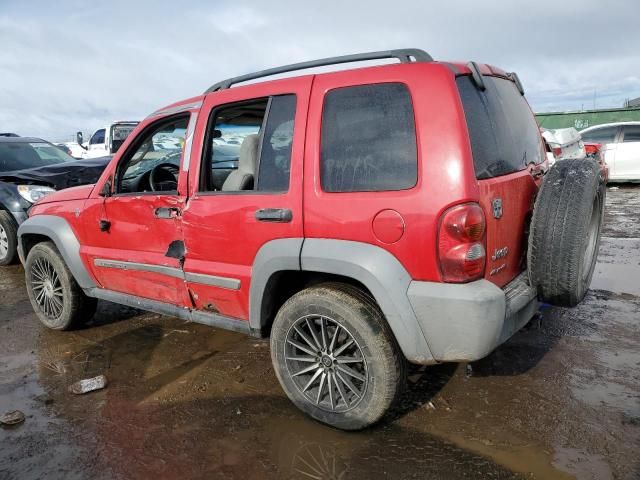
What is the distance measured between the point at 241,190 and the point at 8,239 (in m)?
5.07

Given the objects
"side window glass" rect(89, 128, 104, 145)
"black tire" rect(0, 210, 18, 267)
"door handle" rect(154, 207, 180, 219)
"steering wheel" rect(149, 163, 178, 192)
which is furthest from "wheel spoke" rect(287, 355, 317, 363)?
"side window glass" rect(89, 128, 104, 145)

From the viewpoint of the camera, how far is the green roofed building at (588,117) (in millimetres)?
19266

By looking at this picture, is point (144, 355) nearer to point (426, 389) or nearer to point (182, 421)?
point (182, 421)

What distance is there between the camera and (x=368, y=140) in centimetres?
251

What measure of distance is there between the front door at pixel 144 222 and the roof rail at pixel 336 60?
38cm

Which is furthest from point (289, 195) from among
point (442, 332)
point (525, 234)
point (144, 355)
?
point (144, 355)

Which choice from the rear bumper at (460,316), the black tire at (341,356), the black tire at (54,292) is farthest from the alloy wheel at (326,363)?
the black tire at (54,292)

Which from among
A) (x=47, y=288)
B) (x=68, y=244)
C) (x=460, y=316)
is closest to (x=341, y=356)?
(x=460, y=316)

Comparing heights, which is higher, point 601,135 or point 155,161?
point 155,161

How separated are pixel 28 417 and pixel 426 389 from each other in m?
2.42

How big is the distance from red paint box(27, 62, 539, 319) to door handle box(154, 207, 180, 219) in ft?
0.10

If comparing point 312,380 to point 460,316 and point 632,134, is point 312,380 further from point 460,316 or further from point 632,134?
point 632,134

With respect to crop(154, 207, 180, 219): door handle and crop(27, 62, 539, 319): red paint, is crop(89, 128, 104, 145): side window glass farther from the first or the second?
crop(154, 207, 180, 219): door handle

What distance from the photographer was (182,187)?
323cm
